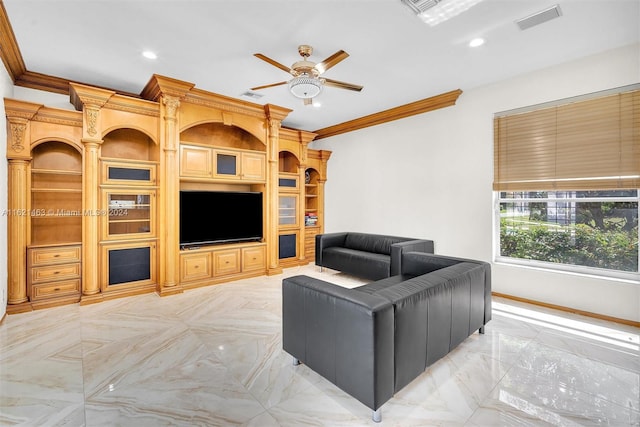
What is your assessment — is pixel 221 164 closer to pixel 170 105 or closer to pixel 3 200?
pixel 170 105

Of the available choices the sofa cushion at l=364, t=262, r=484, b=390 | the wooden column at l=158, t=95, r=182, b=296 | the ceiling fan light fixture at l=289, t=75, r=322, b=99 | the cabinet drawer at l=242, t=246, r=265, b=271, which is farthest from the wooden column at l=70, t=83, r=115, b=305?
the sofa cushion at l=364, t=262, r=484, b=390

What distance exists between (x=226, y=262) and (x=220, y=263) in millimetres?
96

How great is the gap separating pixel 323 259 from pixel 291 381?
318 cm

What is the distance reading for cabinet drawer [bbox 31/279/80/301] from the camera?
3.40m

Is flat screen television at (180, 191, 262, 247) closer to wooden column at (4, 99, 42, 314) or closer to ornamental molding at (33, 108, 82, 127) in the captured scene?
ornamental molding at (33, 108, 82, 127)

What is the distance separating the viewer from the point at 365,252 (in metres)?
5.04

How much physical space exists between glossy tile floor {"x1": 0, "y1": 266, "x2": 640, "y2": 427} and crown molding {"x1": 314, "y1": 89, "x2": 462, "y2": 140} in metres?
3.01

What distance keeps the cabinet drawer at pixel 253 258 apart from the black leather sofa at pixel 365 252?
3.37ft

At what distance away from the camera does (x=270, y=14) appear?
2.46 metres

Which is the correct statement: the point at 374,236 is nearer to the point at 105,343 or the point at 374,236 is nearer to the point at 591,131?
the point at 591,131

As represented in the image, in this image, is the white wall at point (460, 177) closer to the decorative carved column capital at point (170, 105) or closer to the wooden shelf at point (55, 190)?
the decorative carved column capital at point (170, 105)

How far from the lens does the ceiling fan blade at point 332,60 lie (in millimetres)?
2693

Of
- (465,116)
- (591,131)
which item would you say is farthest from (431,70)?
(591,131)

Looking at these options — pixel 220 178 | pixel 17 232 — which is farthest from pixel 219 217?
pixel 17 232
